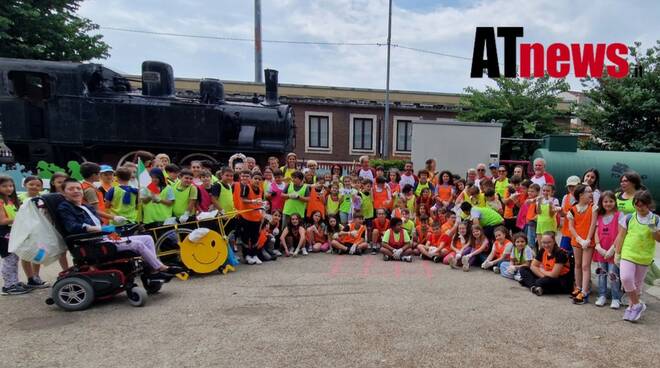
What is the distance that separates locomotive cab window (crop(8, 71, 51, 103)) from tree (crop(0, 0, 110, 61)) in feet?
19.9

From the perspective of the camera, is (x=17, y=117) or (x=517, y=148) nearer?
(x=17, y=117)

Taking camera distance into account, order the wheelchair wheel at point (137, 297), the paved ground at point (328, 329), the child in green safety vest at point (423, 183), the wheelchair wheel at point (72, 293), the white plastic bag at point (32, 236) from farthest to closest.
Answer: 1. the child in green safety vest at point (423, 183)
2. the wheelchair wheel at point (137, 297)
3. the wheelchair wheel at point (72, 293)
4. the white plastic bag at point (32, 236)
5. the paved ground at point (328, 329)

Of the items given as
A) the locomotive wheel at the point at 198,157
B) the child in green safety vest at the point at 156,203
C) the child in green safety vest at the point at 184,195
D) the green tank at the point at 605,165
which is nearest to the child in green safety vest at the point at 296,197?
the child in green safety vest at the point at 184,195

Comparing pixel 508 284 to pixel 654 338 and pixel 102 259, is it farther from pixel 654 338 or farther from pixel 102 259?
pixel 102 259

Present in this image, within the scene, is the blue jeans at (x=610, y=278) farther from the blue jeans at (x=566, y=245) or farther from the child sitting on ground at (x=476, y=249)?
the child sitting on ground at (x=476, y=249)

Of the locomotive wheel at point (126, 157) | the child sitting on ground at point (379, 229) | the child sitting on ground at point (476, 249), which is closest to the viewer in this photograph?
the child sitting on ground at point (476, 249)

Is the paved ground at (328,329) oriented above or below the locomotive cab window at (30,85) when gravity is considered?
below

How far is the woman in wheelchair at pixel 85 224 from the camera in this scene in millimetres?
4164

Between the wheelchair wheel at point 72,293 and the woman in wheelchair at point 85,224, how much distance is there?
19.0 inches

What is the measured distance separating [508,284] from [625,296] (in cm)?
128

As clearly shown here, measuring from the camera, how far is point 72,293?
422cm

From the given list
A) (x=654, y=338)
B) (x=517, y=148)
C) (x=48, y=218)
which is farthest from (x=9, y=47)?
(x=517, y=148)

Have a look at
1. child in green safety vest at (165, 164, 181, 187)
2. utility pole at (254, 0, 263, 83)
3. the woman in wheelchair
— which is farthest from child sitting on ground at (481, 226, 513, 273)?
utility pole at (254, 0, 263, 83)

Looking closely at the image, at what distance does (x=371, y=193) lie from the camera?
7730mm
